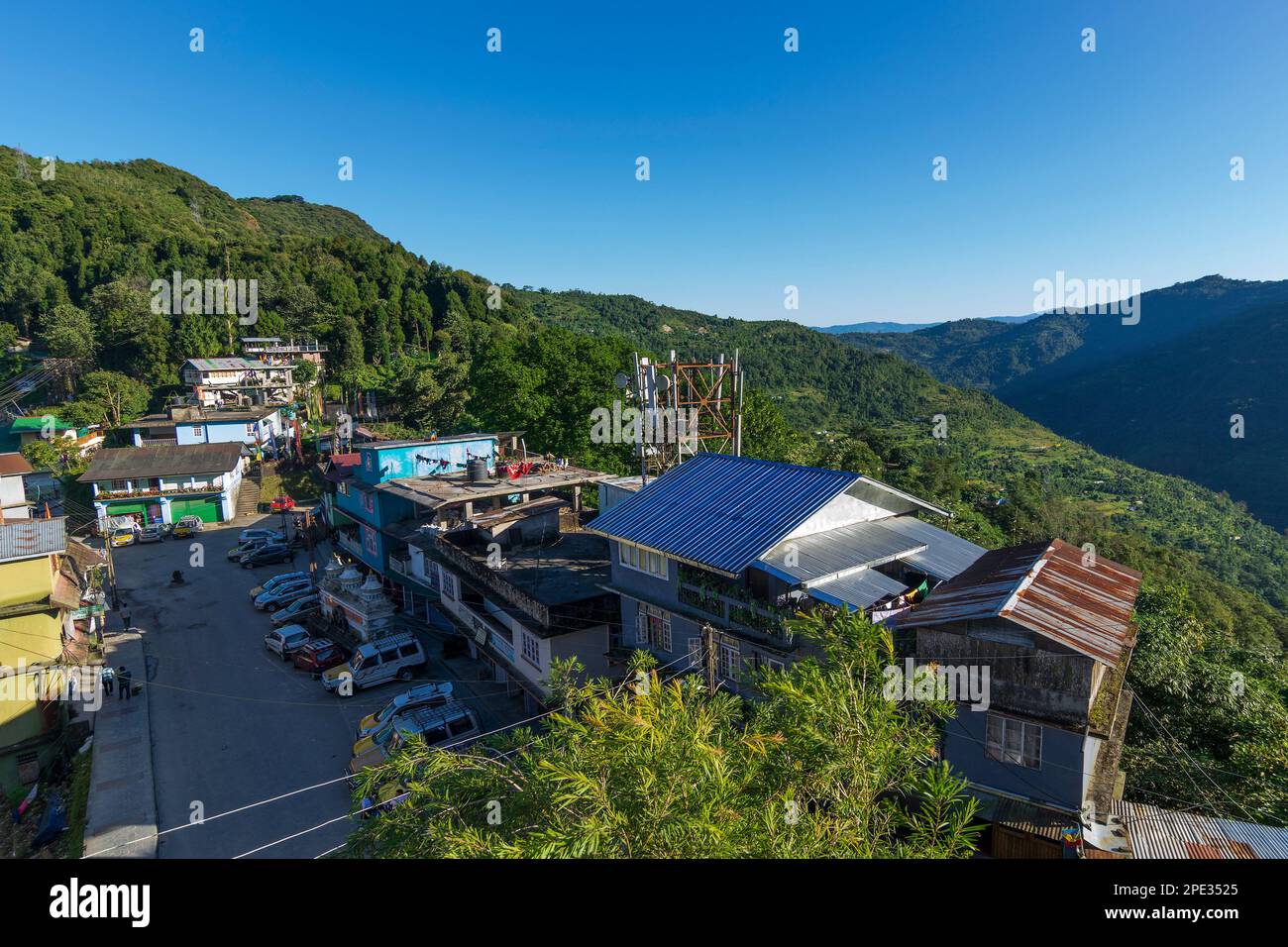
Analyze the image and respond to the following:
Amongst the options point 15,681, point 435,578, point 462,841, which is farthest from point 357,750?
point 462,841

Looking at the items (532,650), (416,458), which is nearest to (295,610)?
(416,458)

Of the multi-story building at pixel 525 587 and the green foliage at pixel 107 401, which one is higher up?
the green foliage at pixel 107 401

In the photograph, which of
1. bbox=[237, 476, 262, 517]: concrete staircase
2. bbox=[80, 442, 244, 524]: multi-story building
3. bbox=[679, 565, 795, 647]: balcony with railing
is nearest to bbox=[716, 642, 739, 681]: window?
bbox=[679, 565, 795, 647]: balcony with railing

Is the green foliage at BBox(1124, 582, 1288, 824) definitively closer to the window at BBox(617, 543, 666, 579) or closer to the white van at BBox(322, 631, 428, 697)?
the window at BBox(617, 543, 666, 579)

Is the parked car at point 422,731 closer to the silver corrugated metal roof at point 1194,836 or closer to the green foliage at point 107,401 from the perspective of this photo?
the silver corrugated metal roof at point 1194,836

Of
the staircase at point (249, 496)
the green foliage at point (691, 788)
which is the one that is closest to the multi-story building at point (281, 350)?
the staircase at point (249, 496)

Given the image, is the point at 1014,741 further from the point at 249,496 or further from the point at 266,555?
the point at 249,496
